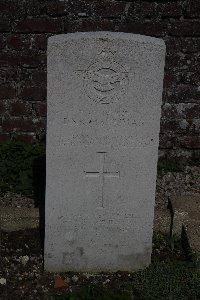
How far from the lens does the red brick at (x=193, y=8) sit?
5082 mm

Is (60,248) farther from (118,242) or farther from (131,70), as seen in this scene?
(131,70)

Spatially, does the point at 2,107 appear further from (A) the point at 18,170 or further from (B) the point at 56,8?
(B) the point at 56,8

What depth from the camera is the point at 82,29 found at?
16.8ft

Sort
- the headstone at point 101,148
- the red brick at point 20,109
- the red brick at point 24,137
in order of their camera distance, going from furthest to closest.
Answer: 1. the red brick at point 24,137
2. the red brick at point 20,109
3. the headstone at point 101,148

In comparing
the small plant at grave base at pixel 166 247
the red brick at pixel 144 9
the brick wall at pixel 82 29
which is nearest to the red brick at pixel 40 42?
the brick wall at pixel 82 29

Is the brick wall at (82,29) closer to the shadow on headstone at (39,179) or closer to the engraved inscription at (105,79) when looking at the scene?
the shadow on headstone at (39,179)

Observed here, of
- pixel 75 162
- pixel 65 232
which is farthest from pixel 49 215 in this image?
pixel 75 162

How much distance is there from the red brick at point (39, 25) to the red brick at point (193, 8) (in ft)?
4.07

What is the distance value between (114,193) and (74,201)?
30 centimetres

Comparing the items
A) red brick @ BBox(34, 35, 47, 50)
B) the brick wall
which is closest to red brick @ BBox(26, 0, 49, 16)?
the brick wall

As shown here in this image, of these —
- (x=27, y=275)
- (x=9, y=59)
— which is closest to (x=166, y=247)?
(x=27, y=275)

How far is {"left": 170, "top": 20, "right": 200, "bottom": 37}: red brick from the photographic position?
515 centimetres

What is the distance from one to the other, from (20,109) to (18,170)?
63 centimetres

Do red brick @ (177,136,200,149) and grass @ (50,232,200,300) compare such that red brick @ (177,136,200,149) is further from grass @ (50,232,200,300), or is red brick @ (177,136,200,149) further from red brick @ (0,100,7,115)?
red brick @ (0,100,7,115)
